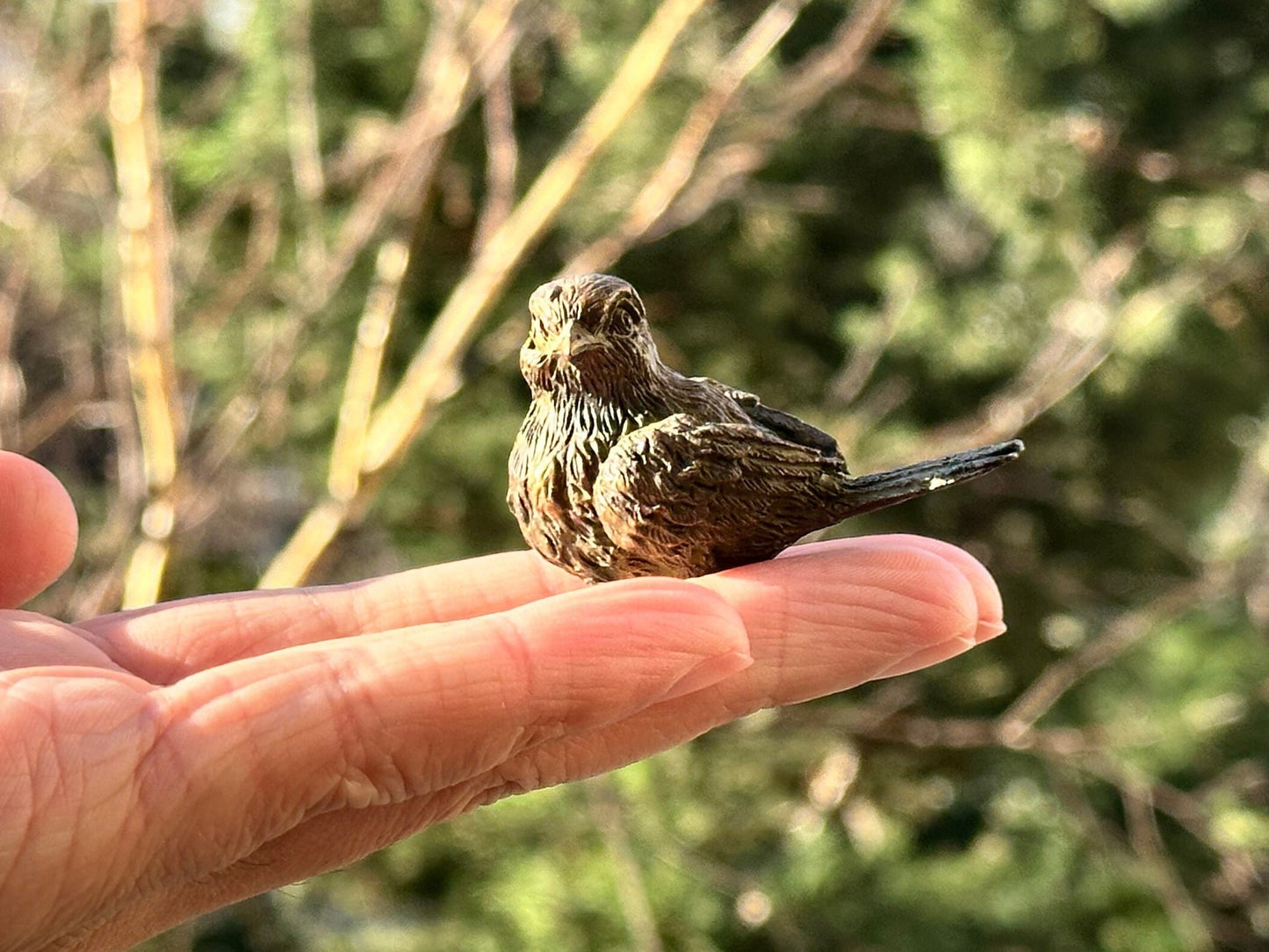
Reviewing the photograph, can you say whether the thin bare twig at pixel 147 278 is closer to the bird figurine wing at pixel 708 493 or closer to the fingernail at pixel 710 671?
the bird figurine wing at pixel 708 493

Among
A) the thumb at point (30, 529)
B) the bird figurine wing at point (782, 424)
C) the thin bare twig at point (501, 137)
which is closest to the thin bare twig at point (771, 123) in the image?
the thin bare twig at point (501, 137)

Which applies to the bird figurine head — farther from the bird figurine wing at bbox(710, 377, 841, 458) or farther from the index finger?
the index finger

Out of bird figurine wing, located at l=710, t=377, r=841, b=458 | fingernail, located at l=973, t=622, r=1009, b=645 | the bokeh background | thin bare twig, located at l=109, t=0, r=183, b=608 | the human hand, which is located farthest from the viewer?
the bokeh background

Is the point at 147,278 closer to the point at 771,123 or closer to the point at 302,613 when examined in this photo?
the point at 302,613

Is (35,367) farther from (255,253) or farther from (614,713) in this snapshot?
(614,713)

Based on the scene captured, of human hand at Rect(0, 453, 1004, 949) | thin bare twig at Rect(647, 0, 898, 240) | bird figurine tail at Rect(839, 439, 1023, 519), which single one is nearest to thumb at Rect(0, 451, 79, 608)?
human hand at Rect(0, 453, 1004, 949)

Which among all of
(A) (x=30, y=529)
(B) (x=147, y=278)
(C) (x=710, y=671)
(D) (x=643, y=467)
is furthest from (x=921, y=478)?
(B) (x=147, y=278)
